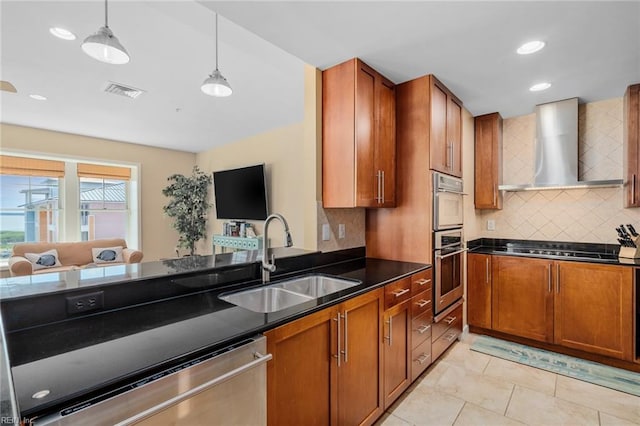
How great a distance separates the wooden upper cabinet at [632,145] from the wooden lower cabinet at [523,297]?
90cm

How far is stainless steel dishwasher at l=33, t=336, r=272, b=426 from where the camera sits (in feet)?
A: 2.58

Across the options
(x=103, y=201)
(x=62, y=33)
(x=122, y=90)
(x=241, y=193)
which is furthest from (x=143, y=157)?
(x=62, y=33)

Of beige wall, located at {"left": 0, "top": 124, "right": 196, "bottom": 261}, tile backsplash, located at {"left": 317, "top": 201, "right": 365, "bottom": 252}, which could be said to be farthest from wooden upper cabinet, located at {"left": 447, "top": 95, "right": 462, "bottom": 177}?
beige wall, located at {"left": 0, "top": 124, "right": 196, "bottom": 261}

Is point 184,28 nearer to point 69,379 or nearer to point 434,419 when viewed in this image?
point 69,379

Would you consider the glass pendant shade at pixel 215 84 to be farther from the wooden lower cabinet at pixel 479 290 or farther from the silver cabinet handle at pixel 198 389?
the wooden lower cabinet at pixel 479 290

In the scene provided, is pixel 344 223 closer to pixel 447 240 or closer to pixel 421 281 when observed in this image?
pixel 421 281

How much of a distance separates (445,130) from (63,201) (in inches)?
241

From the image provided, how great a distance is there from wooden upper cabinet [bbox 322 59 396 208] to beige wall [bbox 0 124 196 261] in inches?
198

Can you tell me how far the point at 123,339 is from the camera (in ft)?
3.48

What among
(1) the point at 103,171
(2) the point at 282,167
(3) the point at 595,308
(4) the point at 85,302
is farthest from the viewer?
(1) the point at 103,171

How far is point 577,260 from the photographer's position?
2.70m

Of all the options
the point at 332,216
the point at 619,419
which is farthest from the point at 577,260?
the point at 332,216

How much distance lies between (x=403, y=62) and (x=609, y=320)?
2715 millimetres

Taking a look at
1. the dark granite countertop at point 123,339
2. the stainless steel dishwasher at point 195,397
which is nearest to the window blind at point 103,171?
the dark granite countertop at point 123,339
